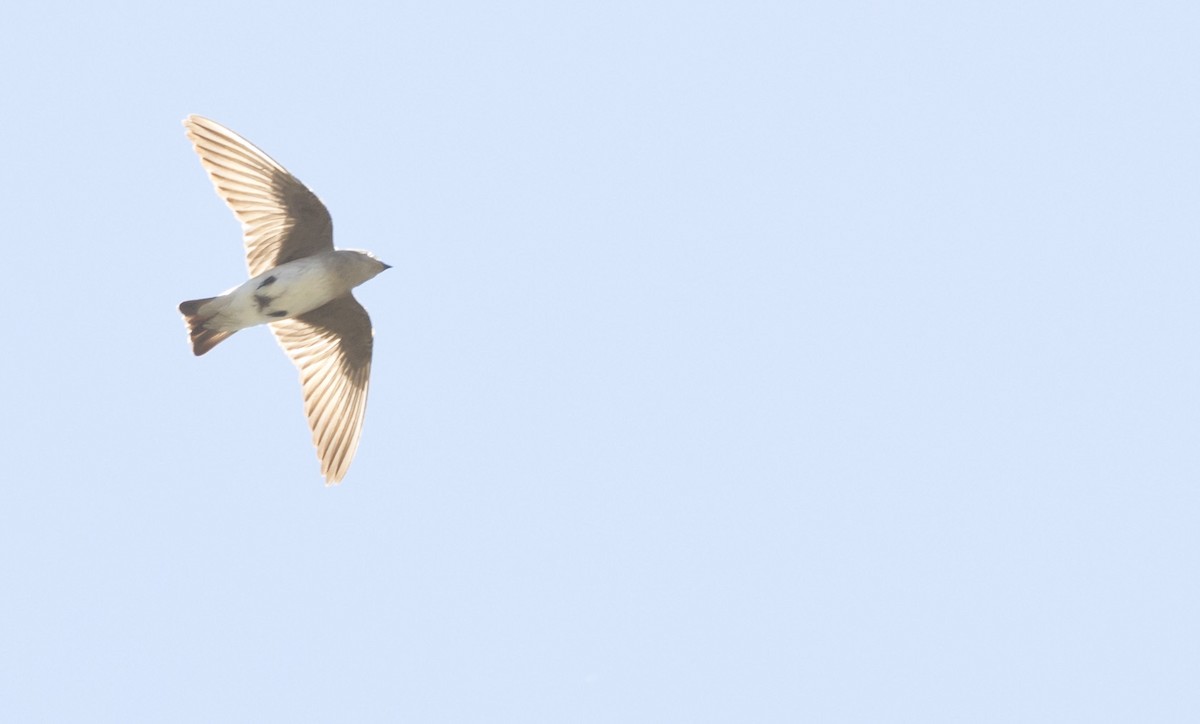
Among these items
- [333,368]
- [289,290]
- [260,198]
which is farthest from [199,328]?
[333,368]

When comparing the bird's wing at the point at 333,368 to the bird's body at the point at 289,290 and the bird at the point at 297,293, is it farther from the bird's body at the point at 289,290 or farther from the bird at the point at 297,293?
the bird's body at the point at 289,290

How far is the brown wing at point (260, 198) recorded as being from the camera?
37.2 ft

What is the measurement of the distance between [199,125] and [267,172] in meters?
0.50

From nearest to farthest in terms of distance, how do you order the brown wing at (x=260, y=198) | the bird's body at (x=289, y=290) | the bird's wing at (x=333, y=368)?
the bird's body at (x=289, y=290) < the brown wing at (x=260, y=198) < the bird's wing at (x=333, y=368)

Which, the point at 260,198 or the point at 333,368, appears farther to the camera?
the point at 333,368

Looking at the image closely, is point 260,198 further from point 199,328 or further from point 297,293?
point 199,328

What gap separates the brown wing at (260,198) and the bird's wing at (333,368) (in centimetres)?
53

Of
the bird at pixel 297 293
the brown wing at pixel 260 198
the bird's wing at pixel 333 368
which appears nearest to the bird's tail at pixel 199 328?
the bird at pixel 297 293

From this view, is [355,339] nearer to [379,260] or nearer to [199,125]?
[379,260]

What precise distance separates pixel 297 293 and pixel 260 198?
2.27 feet

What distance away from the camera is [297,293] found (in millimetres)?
11203

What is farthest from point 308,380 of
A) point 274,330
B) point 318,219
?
point 318,219

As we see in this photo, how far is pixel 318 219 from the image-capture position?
11.5 m

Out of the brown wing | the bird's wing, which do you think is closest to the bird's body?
the brown wing
